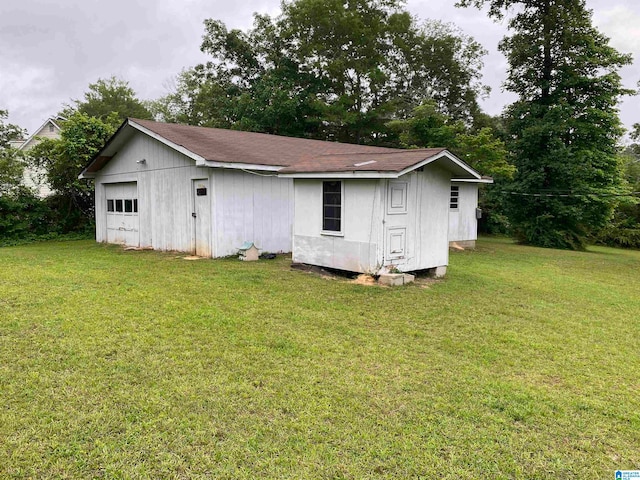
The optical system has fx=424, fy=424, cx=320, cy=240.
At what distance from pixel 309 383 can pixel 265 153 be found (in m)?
9.07

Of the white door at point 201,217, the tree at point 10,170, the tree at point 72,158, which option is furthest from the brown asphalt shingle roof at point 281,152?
the tree at point 10,170

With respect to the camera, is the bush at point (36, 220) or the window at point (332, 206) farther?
the bush at point (36, 220)

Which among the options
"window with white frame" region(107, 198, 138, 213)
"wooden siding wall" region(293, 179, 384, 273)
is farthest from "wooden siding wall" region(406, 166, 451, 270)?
"window with white frame" region(107, 198, 138, 213)

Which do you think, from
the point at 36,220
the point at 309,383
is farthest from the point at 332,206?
the point at 36,220

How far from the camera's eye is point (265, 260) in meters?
10.5

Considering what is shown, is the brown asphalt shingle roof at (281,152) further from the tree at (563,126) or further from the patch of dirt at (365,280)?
the tree at (563,126)

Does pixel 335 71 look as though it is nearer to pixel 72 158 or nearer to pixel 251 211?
pixel 72 158

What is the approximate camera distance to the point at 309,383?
12.1 ft

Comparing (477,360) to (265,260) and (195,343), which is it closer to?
(195,343)

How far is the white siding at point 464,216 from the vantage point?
14.8m

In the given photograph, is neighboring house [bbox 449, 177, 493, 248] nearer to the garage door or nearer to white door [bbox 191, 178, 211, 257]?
white door [bbox 191, 178, 211, 257]

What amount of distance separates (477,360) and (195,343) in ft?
9.76

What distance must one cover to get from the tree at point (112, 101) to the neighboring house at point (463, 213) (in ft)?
123

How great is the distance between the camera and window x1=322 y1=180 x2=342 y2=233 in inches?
331
